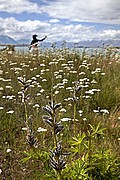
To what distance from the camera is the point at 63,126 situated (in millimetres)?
1852

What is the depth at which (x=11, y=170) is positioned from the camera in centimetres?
338

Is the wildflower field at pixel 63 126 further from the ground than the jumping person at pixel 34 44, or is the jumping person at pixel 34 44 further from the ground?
the jumping person at pixel 34 44

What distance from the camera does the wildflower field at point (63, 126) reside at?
7.79 feet

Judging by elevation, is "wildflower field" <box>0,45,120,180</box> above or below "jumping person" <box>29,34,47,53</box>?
below

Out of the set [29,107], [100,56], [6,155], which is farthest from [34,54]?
[6,155]

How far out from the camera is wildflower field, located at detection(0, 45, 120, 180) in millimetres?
2373

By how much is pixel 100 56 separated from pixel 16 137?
461 centimetres

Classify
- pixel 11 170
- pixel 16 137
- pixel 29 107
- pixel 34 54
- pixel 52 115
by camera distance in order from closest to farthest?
1. pixel 52 115
2. pixel 11 170
3. pixel 16 137
4. pixel 29 107
5. pixel 34 54

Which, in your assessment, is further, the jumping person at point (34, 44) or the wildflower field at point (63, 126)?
the jumping person at point (34, 44)

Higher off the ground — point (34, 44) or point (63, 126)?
point (63, 126)

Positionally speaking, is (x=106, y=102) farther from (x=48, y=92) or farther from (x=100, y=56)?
(x=100, y=56)

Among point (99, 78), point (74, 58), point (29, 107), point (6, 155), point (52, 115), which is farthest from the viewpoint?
point (74, 58)

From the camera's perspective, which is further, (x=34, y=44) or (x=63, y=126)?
(x=34, y=44)

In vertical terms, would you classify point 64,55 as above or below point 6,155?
above
